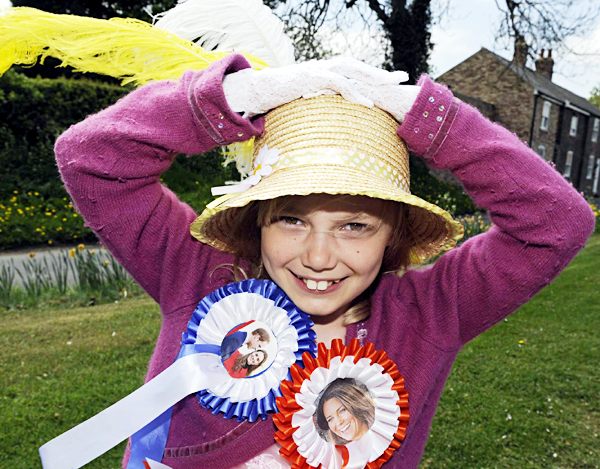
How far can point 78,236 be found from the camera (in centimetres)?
990

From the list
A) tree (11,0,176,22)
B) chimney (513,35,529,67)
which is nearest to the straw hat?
chimney (513,35,529,67)

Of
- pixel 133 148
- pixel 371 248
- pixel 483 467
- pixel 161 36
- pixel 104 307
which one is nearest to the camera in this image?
pixel 133 148

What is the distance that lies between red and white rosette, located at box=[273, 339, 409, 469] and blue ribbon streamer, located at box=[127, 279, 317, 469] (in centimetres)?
5

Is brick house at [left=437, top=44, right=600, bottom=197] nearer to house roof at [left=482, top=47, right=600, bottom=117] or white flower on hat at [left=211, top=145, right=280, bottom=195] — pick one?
house roof at [left=482, top=47, right=600, bottom=117]

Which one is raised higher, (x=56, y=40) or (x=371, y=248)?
(x=56, y=40)

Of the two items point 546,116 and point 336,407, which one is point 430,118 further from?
point 546,116

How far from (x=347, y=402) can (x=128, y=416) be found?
1.99ft

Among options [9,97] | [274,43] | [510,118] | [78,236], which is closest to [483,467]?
[274,43]

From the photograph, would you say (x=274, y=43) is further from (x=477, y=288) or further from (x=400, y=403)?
(x=400, y=403)

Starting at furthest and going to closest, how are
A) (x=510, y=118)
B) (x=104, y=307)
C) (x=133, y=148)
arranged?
(x=510, y=118) < (x=104, y=307) < (x=133, y=148)

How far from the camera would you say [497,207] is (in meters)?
1.39

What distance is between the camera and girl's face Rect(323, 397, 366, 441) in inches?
56.4

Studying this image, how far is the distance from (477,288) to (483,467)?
2052 mm

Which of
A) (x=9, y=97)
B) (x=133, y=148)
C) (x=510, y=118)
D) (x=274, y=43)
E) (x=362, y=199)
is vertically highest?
(x=274, y=43)
